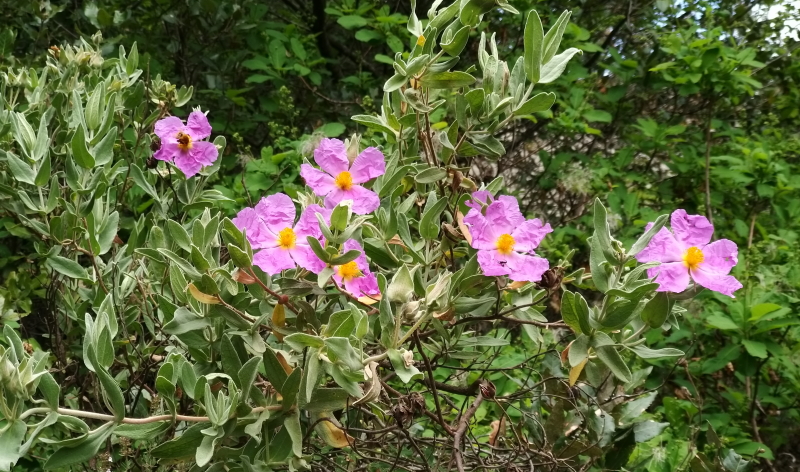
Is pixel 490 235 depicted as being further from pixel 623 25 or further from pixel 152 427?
pixel 623 25

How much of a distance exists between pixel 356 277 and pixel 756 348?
5.25ft

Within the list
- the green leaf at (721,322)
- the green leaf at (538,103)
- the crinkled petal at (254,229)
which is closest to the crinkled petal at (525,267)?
the green leaf at (538,103)

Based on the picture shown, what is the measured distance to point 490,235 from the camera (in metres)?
1.12

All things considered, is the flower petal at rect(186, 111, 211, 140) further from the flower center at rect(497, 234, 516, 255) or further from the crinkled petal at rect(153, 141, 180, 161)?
the flower center at rect(497, 234, 516, 255)

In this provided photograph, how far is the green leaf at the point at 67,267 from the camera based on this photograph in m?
1.47

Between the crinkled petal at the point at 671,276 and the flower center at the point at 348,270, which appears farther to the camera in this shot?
the flower center at the point at 348,270

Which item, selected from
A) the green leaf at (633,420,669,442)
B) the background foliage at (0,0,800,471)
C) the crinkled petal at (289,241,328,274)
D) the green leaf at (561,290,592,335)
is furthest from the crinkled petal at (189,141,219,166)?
the green leaf at (633,420,669,442)

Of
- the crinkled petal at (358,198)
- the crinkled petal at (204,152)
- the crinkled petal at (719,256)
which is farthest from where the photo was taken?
the crinkled petal at (204,152)

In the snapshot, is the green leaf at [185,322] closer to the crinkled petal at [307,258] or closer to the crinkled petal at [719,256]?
the crinkled petal at [307,258]

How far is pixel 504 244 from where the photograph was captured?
111cm

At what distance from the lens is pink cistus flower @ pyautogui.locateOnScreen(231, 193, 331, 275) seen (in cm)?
106

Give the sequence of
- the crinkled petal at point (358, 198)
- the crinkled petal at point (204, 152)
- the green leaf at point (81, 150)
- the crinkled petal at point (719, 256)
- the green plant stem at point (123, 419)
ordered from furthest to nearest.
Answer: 1. the crinkled petal at point (204, 152)
2. the green leaf at point (81, 150)
3. the crinkled petal at point (358, 198)
4. the crinkled petal at point (719, 256)
5. the green plant stem at point (123, 419)

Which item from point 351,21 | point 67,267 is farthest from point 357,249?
point 351,21

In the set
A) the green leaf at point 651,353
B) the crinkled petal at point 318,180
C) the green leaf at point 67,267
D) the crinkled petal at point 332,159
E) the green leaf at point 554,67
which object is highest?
the green leaf at point 554,67
